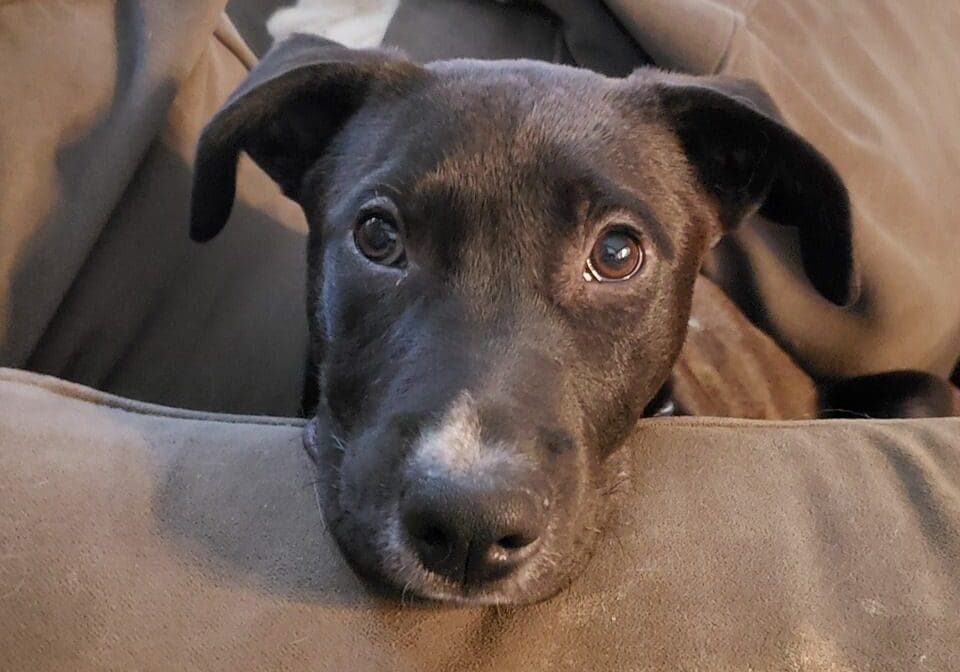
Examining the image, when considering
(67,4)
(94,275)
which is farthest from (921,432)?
(67,4)

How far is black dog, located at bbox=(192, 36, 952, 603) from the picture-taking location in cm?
104

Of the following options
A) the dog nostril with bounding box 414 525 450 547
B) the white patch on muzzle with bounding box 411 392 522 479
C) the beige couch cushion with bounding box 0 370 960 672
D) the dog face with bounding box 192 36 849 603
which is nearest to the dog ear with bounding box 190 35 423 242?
the dog face with bounding box 192 36 849 603

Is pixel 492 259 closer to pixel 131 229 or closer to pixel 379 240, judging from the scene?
pixel 379 240

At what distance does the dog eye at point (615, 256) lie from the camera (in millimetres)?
1338

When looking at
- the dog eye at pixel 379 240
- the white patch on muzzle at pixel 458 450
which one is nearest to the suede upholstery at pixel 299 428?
the white patch on muzzle at pixel 458 450

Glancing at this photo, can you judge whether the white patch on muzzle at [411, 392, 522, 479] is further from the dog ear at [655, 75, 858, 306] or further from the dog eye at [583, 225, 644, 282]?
the dog ear at [655, 75, 858, 306]

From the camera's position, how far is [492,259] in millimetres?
1263

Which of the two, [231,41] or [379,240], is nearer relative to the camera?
[379,240]

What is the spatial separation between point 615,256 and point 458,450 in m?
0.45

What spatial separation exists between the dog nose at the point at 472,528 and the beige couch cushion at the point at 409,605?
0.05 metres

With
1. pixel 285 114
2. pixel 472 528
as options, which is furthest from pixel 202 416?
pixel 285 114

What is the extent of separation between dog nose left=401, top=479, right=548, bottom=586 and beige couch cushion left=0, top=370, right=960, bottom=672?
5cm

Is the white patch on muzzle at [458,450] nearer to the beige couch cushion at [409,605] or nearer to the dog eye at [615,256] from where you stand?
the beige couch cushion at [409,605]

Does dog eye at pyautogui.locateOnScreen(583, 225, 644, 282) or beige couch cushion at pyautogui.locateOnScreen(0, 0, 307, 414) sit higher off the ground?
dog eye at pyautogui.locateOnScreen(583, 225, 644, 282)
